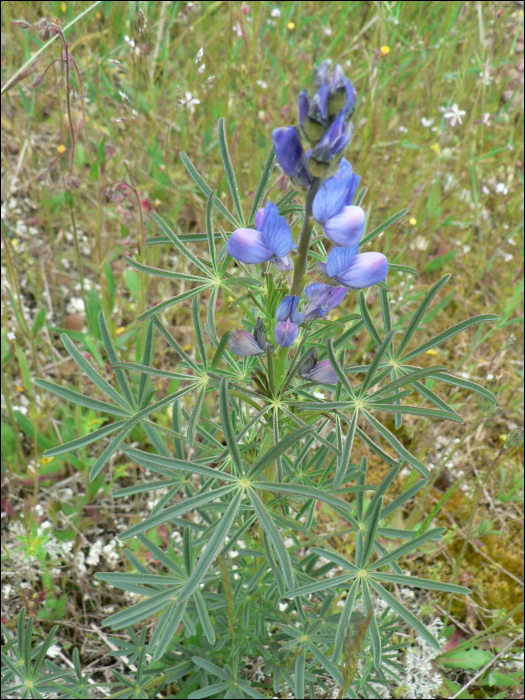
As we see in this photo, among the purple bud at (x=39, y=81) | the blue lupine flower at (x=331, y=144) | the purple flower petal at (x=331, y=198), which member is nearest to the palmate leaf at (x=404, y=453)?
the purple flower petal at (x=331, y=198)

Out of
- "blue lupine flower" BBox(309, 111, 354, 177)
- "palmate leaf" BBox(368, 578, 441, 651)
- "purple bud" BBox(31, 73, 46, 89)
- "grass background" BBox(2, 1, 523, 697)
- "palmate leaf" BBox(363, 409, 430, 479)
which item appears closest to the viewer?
"blue lupine flower" BBox(309, 111, 354, 177)

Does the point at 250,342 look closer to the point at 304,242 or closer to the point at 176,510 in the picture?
the point at 304,242

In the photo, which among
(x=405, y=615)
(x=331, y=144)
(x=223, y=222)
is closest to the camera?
(x=331, y=144)

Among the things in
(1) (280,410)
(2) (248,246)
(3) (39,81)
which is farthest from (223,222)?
(2) (248,246)

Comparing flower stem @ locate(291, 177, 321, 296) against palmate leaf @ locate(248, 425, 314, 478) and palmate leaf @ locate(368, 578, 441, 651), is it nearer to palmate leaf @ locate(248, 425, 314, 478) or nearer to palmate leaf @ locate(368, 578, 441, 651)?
palmate leaf @ locate(248, 425, 314, 478)

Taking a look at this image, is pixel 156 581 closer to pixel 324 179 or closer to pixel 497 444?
pixel 324 179

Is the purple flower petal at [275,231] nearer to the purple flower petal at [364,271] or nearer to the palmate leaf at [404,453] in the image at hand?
the purple flower petal at [364,271]

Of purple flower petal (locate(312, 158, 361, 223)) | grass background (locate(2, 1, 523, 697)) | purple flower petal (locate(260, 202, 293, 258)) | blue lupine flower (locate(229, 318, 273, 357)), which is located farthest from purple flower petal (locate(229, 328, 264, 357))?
grass background (locate(2, 1, 523, 697))
